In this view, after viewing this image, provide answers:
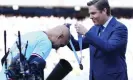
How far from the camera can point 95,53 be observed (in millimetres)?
2145

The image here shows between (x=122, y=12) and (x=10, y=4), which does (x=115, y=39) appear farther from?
(x=10, y=4)

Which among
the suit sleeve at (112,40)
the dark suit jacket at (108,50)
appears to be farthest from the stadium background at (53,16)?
the suit sleeve at (112,40)

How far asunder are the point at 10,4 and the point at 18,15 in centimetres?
11

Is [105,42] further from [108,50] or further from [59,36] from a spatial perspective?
[59,36]

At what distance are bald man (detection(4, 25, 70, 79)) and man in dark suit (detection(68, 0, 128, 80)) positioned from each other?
0.46ft

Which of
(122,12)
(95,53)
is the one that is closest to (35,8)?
(122,12)

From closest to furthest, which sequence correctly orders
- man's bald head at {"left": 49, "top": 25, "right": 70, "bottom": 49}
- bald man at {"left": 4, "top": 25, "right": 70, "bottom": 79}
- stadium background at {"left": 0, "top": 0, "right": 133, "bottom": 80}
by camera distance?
bald man at {"left": 4, "top": 25, "right": 70, "bottom": 79}
man's bald head at {"left": 49, "top": 25, "right": 70, "bottom": 49}
stadium background at {"left": 0, "top": 0, "right": 133, "bottom": 80}

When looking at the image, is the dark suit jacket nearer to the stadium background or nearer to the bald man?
the bald man

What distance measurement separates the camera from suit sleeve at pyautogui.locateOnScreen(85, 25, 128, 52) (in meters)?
1.98

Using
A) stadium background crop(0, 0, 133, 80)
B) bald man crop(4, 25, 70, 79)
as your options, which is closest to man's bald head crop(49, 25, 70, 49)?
bald man crop(4, 25, 70, 79)

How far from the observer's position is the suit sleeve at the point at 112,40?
198 cm

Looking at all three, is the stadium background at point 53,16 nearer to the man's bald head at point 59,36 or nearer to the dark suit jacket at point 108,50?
the dark suit jacket at point 108,50

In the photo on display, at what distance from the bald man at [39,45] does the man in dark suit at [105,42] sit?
140 mm

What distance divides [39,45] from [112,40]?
1.37ft
